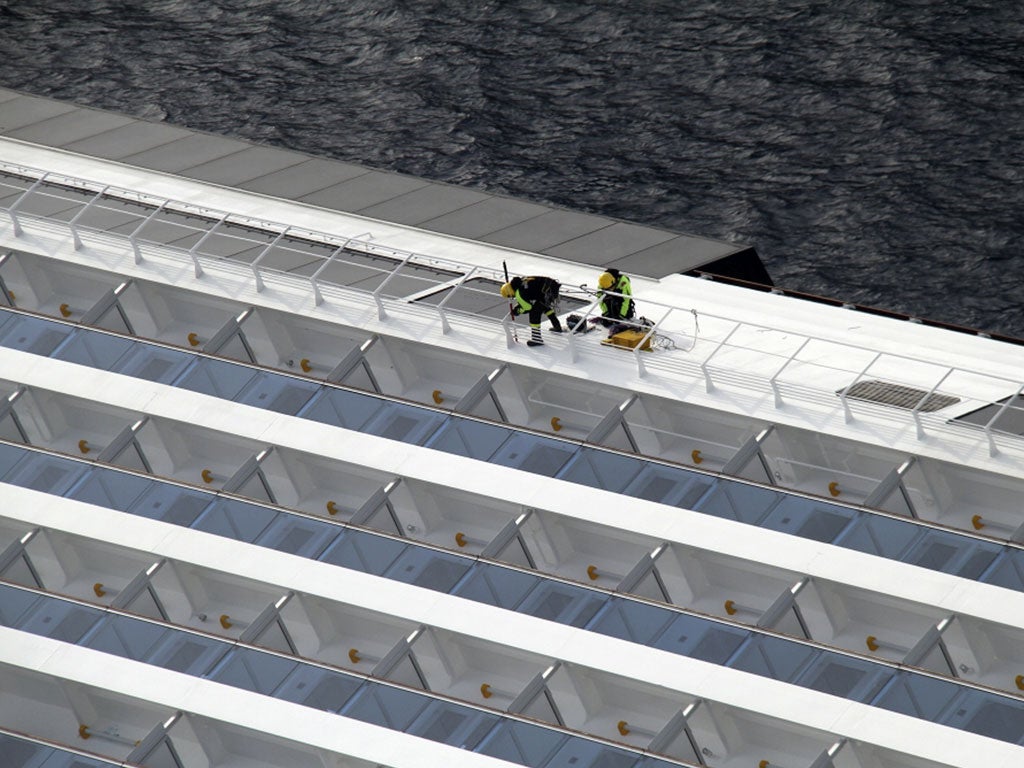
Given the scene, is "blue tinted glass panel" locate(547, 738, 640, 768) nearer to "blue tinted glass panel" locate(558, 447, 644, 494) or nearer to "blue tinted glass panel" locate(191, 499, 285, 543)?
"blue tinted glass panel" locate(558, 447, 644, 494)

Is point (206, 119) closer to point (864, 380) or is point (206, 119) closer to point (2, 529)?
point (2, 529)

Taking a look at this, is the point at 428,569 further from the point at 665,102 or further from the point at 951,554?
the point at 665,102

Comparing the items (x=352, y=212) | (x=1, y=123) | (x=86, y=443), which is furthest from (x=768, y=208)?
(x=86, y=443)

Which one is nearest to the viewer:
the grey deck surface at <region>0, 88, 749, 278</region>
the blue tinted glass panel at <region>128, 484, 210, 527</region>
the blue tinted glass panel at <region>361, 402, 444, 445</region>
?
the blue tinted glass panel at <region>128, 484, 210, 527</region>

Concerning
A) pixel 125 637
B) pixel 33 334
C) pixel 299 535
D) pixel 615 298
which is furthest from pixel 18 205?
pixel 615 298

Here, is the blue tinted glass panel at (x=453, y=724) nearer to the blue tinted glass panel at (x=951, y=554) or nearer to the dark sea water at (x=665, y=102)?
the blue tinted glass panel at (x=951, y=554)

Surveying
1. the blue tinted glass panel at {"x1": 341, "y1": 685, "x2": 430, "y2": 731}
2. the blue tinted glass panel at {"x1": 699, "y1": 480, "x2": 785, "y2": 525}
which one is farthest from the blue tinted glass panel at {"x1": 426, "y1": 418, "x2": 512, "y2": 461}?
the blue tinted glass panel at {"x1": 341, "y1": 685, "x2": 430, "y2": 731}
